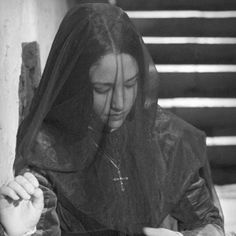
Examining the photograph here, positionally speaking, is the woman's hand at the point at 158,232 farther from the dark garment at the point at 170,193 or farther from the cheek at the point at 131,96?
the cheek at the point at 131,96

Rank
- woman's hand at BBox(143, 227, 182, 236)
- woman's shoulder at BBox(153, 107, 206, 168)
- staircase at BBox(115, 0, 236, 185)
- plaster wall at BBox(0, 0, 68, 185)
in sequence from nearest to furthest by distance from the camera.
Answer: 1. woman's hand at BBox(143, 227, 182, 236)
2. woman's shoulder at BBox(153, 107, 206, 168)
3. plaster wall at BBox(0, 0, 68, 185)
4. staircase at BBox(115, 0, 236, 185)

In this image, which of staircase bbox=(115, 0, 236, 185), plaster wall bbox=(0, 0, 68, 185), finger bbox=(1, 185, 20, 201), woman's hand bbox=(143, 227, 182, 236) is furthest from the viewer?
staircase bbox=(115, 0, 236, 185)

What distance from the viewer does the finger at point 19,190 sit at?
1.72 m

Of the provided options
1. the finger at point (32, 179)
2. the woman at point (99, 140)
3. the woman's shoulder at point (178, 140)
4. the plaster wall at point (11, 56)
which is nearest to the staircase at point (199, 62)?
the plaster wall at point (11, 56)

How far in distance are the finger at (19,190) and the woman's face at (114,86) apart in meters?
0.33

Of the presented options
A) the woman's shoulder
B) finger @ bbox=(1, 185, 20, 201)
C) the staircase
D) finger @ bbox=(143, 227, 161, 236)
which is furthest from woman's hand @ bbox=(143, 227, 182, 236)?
the staircase

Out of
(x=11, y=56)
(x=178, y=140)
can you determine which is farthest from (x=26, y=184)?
(x=11, y=56)

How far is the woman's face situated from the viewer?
73.7 inches

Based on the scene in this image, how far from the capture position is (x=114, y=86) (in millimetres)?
1878

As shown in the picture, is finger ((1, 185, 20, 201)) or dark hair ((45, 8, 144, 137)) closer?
finger ((1, 185, 20, 201))

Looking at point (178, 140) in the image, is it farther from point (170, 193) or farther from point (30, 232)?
point (30, 232)

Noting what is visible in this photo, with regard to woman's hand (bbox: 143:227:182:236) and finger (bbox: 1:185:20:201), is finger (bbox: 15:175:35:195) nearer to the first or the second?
finger (bbox: 1:185:20:201)

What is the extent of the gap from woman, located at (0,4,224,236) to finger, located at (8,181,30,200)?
11cm

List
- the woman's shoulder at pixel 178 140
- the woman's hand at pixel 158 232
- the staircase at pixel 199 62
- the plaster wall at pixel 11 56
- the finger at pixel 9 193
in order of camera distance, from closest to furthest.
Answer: the finger at pixel 9 193 < the woman's hand at pixel 158 232 < the woman's shoulder at pixel 178 140 < the plaster wall at pixel 11 56 < the staircase at pixel 199 62
